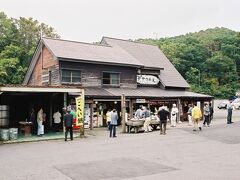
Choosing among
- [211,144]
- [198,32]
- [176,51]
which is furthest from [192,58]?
[211,144]

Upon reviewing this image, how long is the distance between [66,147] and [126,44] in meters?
22.4

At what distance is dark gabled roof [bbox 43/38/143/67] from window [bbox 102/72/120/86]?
1.27 metres

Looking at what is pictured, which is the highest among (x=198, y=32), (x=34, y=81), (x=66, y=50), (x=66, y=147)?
(x=198, y=32)

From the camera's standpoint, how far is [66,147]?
50.0 feet

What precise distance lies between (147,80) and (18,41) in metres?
27.1

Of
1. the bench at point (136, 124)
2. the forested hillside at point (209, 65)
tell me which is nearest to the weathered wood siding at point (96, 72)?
the bench at point (136, 124)

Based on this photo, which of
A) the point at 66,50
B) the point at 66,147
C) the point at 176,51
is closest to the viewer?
the point at 66,147

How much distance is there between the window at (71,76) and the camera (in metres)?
26.3

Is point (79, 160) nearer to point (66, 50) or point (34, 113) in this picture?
point (34, 113)

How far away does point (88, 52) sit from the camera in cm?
2897

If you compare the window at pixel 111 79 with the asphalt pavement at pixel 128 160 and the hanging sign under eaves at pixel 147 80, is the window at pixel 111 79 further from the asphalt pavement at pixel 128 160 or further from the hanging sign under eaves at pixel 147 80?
the asphalt pavement at pixel 128 160

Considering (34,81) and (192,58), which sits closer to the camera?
(34,81)

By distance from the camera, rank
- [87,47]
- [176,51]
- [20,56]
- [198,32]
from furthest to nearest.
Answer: [198,32], [176,51], [20,56], [87,47]

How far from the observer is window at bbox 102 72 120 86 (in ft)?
94.4
